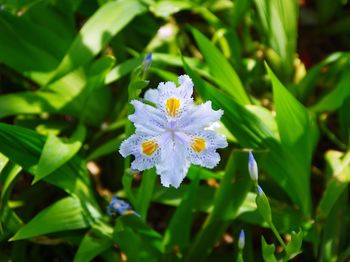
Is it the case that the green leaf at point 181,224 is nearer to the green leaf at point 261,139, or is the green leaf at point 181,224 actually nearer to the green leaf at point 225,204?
the green leaf at point 225,204

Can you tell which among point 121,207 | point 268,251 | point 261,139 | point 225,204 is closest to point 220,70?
point 261,139

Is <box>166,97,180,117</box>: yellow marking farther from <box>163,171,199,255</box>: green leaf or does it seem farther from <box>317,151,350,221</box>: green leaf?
<box>317,151,350,221</box>: green leaf

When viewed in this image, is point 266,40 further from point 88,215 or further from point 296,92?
point 88,215

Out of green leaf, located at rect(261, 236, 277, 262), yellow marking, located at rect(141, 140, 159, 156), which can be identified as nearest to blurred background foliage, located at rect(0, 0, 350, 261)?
green leaf, located at rect(261, 236, 277, 262)

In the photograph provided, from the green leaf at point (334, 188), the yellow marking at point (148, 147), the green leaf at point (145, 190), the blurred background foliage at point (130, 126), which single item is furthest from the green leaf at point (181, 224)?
the yellow marking at point (148, 147)

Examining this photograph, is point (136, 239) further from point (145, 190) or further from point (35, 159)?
point (35, 159)
